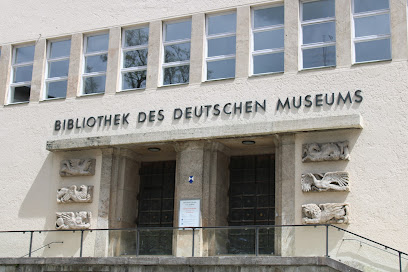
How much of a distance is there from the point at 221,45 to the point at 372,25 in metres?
3.88

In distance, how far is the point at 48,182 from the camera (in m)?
20.2

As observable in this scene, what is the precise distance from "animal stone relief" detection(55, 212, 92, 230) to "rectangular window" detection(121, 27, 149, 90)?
3577 mm

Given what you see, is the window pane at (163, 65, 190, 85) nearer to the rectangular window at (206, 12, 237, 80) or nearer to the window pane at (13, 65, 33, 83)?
the rectangular window at (206, 12, 237, 80)

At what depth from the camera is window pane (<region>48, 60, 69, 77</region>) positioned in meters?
21.3

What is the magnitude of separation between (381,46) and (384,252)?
5.05 meters

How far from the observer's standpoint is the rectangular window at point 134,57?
65.8 ft

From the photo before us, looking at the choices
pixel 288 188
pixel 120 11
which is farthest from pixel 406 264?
pixel 120 11

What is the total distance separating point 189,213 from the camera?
18.1 meters

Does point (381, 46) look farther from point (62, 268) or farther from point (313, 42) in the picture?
point (62, 268)

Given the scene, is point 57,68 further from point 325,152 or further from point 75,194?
point 325,152

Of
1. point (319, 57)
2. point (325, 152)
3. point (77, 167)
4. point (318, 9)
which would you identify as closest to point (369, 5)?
point (318, 9)

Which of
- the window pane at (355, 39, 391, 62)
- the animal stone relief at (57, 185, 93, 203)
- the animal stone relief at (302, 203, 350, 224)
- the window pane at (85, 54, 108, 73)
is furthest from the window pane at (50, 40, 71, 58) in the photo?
the animal stone relief at (302, 203, 350, 224)

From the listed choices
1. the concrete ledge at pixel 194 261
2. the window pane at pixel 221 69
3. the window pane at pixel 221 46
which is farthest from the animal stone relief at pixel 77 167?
the window pane at pixel 221 46

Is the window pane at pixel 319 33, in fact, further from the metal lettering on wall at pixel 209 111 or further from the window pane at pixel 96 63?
the window pane at pixel 96 63
